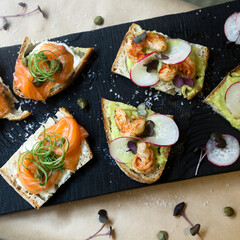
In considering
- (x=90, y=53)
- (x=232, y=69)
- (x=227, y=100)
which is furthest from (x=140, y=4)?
(x=227, y=100)

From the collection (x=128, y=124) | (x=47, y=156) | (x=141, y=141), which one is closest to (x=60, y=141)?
(x=47, y=156)

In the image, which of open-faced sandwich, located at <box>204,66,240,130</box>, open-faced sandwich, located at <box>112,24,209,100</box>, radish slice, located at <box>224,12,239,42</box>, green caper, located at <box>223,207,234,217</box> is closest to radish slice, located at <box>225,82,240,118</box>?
open-faced sandwich, located at <box>204,66,240,130</box>

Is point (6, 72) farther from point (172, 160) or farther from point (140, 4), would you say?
point (172, 160)

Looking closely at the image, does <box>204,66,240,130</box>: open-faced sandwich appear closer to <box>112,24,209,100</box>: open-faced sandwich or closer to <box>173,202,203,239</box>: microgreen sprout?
<box>112,24,209,100</box>: open-faced sandwich

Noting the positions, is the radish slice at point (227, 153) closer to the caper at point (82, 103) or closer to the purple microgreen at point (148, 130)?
the purple microgreen at point (148, 130)

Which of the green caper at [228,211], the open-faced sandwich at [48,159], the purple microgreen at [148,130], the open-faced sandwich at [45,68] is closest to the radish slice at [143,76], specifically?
the purple microgreen at [148,130]
